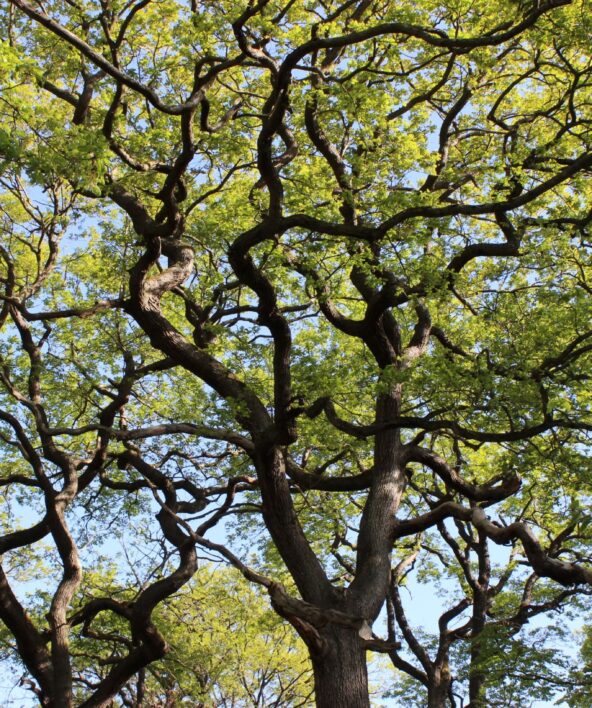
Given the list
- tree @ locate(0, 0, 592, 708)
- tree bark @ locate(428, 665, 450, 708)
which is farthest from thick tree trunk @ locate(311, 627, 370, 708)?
tree bark @ locate(428, 665, 450, 708)

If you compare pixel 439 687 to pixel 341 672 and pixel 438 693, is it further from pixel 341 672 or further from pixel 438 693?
pixel 341 672

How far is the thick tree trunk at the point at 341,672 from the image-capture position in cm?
812

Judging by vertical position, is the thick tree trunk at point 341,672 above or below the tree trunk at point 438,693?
below

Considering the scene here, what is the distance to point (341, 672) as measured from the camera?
8.23 meters

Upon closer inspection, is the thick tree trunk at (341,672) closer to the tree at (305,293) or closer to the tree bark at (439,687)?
the tree at (305,293)

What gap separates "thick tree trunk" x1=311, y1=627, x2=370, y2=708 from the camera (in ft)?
26.7

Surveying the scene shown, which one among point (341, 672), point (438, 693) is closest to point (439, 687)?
point (438, 693)

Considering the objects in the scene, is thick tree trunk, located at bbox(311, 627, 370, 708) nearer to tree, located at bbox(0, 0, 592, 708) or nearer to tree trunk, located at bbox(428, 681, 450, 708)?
tree, located at bbox(0, 0, 592, 708)

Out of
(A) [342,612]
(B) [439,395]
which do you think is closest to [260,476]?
(A) [342,612]

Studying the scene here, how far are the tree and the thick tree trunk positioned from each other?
0.12 ft

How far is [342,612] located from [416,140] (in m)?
7.83

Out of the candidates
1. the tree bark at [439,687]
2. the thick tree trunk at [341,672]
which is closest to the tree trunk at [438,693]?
the tree bark at [439,687]

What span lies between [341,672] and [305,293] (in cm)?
586

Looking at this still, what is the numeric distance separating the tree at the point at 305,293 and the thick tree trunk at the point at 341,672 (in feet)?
0.12
